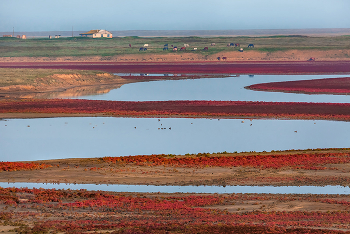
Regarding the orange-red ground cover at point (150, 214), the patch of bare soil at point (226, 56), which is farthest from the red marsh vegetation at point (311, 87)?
the patch of bare soil at point (226, 56)

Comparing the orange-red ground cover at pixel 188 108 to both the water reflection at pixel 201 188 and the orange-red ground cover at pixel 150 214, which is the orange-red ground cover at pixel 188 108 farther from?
the orange-red ground cover at pixel 150 214

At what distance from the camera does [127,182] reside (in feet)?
64.1

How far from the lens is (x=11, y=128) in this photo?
33.8 metres

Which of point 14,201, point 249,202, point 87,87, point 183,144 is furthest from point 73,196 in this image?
point 87,87

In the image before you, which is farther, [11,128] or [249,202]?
[11,128]

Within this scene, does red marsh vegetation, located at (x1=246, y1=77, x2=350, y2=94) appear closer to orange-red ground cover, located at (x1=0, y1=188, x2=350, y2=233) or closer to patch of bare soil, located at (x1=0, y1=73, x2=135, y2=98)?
patch of bare soil, located at (x1=0, y1=73, x2=135, y2=98)

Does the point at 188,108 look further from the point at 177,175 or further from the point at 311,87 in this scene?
the point at 311,87

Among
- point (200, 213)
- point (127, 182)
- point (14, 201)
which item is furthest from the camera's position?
point (127, 182)

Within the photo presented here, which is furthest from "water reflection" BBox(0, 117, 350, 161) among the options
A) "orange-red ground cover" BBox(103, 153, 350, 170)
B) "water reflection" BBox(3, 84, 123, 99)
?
"water reflection" BBox(3, 84, 123, 99)

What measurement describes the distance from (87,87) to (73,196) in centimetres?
5166

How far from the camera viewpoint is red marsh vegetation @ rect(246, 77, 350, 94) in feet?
193

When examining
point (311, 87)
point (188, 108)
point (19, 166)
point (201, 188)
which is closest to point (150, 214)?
point (201, 188)

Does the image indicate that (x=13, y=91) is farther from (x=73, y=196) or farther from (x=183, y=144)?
(x=73, y=196)

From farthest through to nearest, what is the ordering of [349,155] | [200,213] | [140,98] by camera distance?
1. [140,98]
2. [349,155]
3. [200,213]
